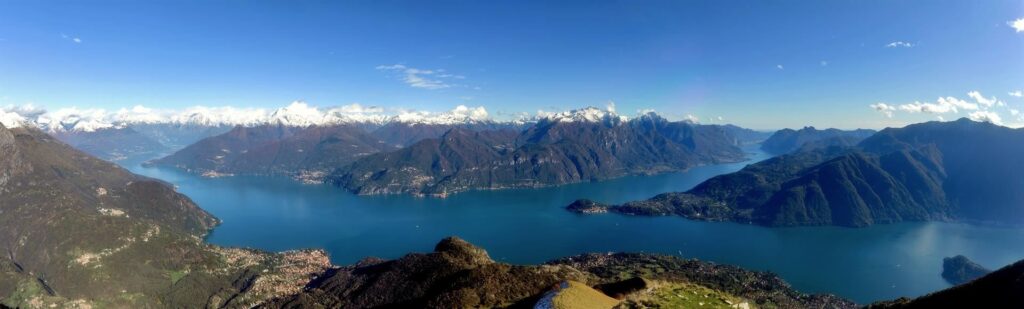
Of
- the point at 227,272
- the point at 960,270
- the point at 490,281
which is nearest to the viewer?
the point at 490,281

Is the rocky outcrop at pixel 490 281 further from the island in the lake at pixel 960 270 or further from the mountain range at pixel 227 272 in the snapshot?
the island in the lake at pixel 960 270

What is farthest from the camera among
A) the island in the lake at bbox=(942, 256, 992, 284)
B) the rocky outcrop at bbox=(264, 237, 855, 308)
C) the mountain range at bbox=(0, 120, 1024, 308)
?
the island in the lake at bbox=(942, 256, 992, 284)

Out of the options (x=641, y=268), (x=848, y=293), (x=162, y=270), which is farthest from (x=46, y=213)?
(x=848, y=293)

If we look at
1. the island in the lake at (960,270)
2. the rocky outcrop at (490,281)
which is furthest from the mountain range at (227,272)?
the island in the lake at (960,270)

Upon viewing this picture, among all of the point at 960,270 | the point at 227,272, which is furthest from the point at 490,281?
the point at 960,270

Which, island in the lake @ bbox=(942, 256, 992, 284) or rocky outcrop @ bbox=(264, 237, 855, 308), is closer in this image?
rocky outcrop @ bbox=(264, 237, 855, 308)

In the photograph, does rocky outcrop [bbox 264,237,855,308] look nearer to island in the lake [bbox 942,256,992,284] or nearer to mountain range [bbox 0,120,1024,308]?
mountain range [bbox 0,120,1024,308]

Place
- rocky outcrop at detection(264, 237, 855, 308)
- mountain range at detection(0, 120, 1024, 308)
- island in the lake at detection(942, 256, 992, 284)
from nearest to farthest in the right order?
1. rocky outcrop at detection(264, 237, 855, 308)
2. mountain range at detection(0, 120, 1024, 308)
3. island in the lake at detection(942, 256, 992, 284)

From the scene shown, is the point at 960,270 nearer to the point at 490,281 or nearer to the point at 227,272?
the point at 490,281

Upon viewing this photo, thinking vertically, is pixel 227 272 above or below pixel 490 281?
below

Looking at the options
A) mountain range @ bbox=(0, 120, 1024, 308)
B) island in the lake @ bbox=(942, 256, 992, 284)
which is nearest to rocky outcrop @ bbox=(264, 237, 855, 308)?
mountain range @ bbox=(0, 120, 1024, 308)

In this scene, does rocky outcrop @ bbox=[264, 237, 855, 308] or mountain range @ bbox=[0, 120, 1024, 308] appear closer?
rocky outcrop @ bbox=[264, 237, 855, 308]
